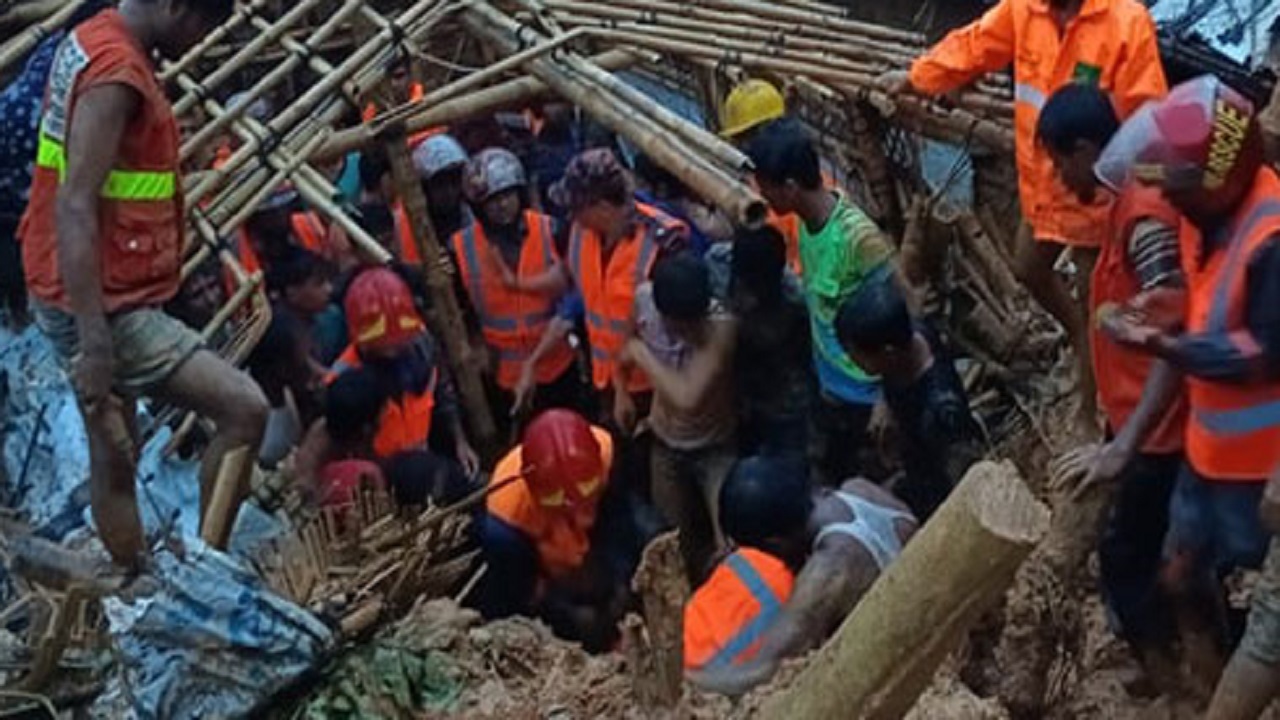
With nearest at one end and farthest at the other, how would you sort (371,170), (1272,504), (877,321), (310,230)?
(1272,504) → (877,321) → (310,230) → (371,170)

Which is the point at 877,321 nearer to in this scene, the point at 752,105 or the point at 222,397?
the point at 752,105

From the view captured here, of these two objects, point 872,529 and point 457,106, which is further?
point 457,106

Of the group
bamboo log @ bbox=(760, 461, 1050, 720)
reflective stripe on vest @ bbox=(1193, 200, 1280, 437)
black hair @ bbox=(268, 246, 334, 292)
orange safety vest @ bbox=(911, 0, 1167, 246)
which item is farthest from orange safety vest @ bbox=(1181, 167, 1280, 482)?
black hair @ bbox=(268, 246, 334, 292)

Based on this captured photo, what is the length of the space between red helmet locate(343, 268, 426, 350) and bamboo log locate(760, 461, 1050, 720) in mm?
3869

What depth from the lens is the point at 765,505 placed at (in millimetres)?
5691

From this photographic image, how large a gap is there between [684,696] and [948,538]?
162 cm

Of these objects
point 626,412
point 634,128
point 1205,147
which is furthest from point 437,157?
point 1205,147

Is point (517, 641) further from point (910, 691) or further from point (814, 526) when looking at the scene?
point (910, 691)

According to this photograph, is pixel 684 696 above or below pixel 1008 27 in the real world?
below

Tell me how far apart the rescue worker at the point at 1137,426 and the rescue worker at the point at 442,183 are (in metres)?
3.33

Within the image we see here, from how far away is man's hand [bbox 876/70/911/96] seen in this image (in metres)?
7.68

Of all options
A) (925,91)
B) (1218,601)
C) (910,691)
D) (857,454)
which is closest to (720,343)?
(857,454)

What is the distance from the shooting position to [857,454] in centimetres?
741

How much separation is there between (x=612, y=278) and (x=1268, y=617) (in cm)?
337
